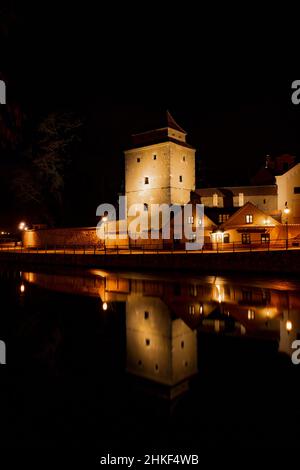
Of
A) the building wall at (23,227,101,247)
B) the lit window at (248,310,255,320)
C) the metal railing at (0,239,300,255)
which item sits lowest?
the lit window at (248,310,255,320)

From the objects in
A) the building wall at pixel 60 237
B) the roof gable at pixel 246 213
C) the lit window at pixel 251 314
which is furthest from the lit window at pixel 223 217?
the lit window at pixel 251 314

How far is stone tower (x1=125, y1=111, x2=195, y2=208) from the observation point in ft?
129

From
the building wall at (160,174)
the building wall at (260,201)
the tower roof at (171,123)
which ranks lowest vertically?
the building wall at (260,201)

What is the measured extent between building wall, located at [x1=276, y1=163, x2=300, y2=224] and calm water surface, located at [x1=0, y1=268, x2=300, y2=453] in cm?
2292

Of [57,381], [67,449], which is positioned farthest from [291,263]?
[67,449]

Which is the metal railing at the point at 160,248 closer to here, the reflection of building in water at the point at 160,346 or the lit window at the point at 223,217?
the lit window at the point at 223,217

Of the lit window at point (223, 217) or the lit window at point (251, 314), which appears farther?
the lit window at point (223, 217)

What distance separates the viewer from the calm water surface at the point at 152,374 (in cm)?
480

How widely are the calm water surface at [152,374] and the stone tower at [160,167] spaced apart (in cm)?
2657

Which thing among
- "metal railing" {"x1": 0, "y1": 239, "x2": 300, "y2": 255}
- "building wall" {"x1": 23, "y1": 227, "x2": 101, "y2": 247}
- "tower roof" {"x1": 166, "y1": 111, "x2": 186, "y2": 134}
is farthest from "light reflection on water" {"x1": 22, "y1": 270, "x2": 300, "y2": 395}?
"tower roof" {"x1": 166, "y1": 111, "x2": 186, "y2": 134}

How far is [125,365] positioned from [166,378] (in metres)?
1.00

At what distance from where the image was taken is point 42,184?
40156 millimetres

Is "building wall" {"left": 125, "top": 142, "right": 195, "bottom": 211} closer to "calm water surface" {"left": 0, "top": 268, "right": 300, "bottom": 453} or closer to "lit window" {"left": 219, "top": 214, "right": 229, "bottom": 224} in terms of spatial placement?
"lit window" {"left": 219, "top": 214, "right": 229, "bottom": 224}
